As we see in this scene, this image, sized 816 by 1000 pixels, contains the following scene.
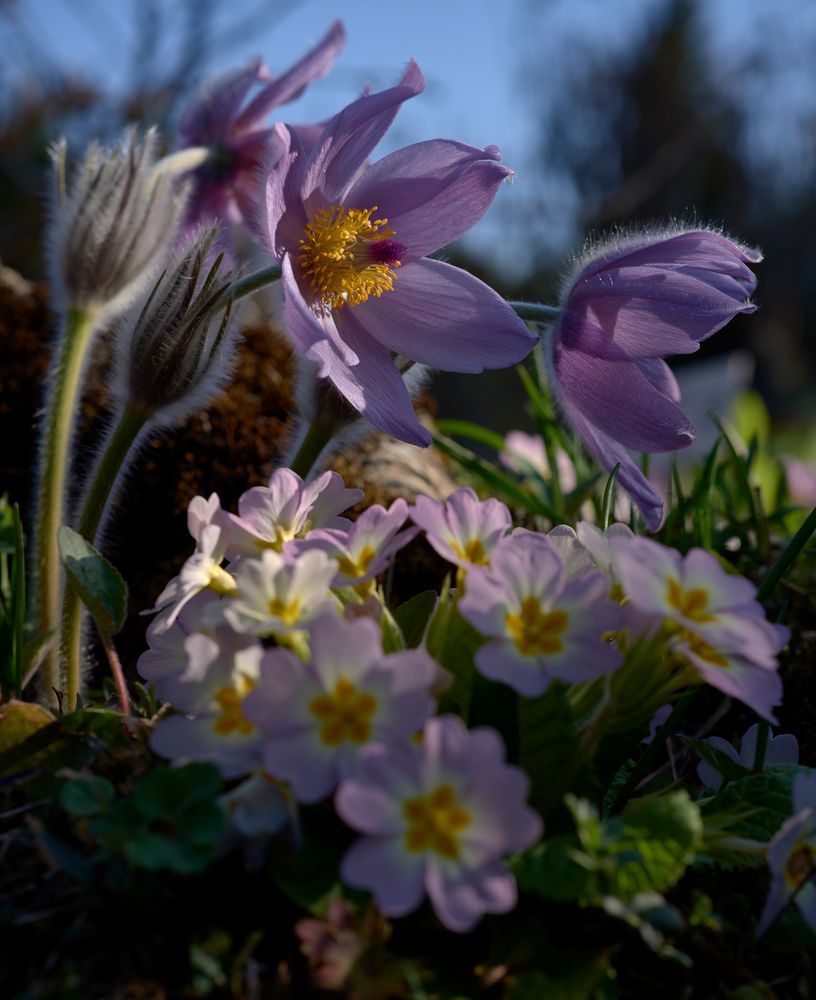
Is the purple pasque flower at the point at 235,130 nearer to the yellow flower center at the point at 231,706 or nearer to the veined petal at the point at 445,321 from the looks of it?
the veined petal at the point at 445,321

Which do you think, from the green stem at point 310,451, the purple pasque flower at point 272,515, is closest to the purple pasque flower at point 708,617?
the purple pasque flower at point 272,515

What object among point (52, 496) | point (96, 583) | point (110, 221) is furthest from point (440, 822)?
point (110, 221)

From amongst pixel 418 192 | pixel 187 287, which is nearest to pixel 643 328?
pixel 418 192

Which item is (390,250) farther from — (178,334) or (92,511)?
(92,511)

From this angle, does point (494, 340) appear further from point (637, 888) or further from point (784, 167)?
point (784, 167)

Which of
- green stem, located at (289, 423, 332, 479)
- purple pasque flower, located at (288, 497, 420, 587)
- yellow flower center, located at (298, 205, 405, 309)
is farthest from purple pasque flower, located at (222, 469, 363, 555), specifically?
yellow flower center, located at (298, 205, 405, 309)
